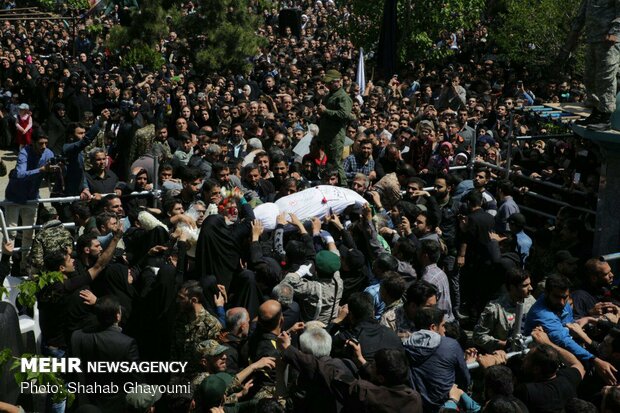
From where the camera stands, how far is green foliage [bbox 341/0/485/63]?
82.8 ft

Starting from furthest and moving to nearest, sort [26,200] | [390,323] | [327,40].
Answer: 1. [327,40]
2. [26,200]
3. [390,323]

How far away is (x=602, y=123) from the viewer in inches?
388

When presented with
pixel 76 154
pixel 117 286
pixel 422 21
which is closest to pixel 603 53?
pixel 117 286

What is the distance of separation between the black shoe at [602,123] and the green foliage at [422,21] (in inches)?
618

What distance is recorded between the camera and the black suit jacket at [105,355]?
682 centimetres

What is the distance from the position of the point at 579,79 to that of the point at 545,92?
1.77m

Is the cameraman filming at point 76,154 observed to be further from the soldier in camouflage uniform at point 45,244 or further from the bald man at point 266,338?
the bald man at point 266,338

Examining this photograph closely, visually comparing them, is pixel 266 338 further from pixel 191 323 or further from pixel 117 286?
pixel 117 286

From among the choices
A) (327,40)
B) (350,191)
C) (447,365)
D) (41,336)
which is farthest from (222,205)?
(327,40)

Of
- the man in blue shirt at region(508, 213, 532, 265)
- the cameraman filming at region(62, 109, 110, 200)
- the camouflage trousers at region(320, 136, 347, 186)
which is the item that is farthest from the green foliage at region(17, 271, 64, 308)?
the camouflage trousers at region(320, 136, 347, 186)

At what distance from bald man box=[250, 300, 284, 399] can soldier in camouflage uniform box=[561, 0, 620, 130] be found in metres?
4.66

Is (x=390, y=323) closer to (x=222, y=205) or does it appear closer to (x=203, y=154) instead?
(x=222, y=205)

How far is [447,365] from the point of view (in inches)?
254

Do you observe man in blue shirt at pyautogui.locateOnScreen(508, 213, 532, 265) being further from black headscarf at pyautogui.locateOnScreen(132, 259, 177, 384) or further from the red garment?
the red garment
